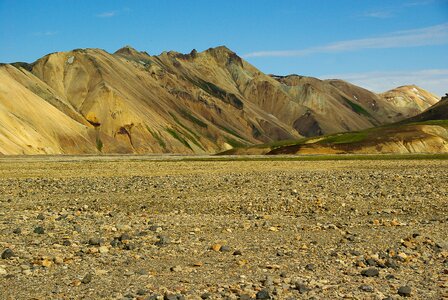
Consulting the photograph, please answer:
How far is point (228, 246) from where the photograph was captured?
50.2 feet

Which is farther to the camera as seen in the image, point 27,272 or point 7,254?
point 7,254

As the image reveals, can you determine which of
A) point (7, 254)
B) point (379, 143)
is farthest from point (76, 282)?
point (379, 143)

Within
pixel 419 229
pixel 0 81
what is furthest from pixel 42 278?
pixel 0 81

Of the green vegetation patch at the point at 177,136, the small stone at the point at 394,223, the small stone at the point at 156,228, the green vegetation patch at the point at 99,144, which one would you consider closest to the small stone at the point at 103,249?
the small stone at the point at 156,228

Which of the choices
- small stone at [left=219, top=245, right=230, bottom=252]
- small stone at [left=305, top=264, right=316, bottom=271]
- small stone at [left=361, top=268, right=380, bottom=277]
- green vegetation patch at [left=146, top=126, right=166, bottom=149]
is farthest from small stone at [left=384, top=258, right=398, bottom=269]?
green vegetation patch at [left=146, top=126, right=166, bottom=149]

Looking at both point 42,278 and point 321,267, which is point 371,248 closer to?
point 321,267

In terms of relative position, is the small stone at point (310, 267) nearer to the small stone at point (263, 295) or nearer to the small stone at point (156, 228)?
the small stone at point (263, 295)

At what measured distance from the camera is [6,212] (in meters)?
23.0

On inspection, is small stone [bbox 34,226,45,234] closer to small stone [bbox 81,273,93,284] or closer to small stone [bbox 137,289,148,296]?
small stone [bbox 81,273,93,284]

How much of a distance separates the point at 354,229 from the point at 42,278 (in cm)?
985

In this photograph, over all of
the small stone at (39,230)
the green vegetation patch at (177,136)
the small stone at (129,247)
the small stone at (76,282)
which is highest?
the green vegetation patch at (177,136)

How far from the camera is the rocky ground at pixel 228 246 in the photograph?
11.5m

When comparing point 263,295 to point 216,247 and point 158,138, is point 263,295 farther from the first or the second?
point 158,138

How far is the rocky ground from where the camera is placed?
11539mm
